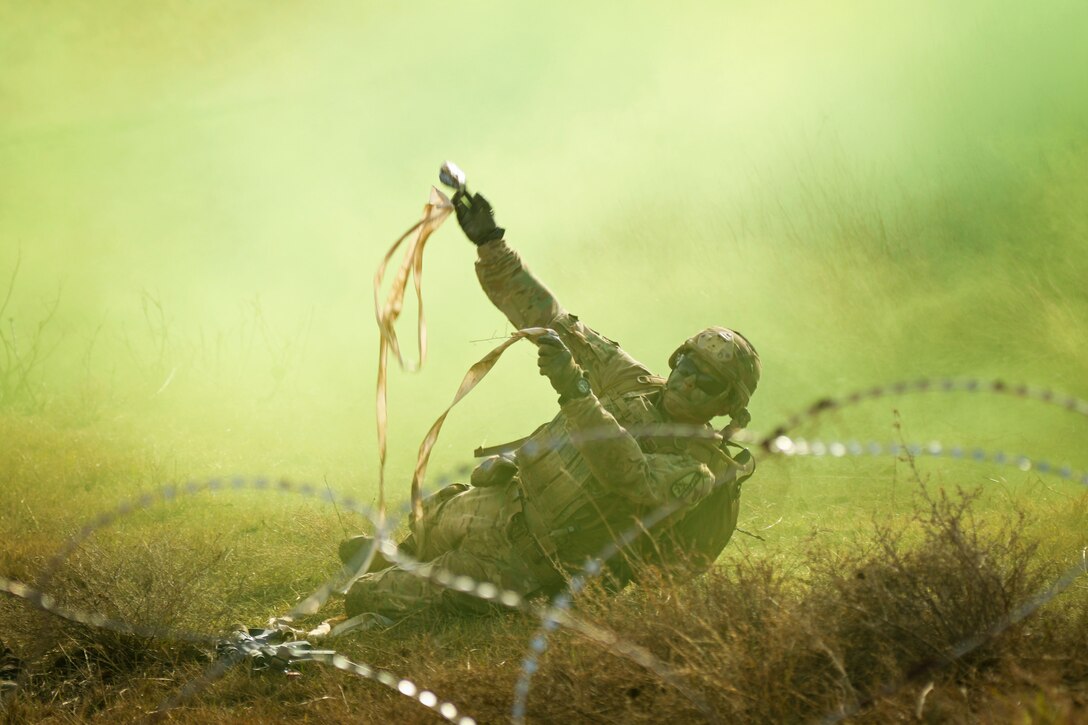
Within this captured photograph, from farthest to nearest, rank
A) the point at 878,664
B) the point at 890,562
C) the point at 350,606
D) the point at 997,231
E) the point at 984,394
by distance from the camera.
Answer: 1. the point at 997,231
2. the point at 984,394
3. the point at 350,606
4. the point at 890,562
5. the point at 878,664

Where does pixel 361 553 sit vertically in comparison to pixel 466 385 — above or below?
below

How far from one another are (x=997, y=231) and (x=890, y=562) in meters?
8.80

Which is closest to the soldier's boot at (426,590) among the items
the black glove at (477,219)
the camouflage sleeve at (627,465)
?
the camouflage sleeve at (627,465)

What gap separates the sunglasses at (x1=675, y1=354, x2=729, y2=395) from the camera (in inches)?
246

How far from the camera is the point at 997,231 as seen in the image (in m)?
13.1

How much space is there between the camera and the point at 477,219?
254 inches

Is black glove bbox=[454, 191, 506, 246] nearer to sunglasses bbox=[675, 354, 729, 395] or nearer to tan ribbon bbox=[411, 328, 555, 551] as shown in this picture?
tan ribbon bbox=[411, 328, 555, 551]

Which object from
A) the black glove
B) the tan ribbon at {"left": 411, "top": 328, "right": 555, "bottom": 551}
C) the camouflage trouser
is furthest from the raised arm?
the camouflage trouser

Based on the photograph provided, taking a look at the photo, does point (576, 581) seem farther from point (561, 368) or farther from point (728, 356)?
point (728, 356)

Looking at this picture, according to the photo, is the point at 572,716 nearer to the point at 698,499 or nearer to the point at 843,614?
the point at 843,614

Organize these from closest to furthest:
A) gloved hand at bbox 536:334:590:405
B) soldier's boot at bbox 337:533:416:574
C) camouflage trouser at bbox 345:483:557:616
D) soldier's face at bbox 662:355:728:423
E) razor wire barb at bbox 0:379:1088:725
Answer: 1. razor wire barb at bbox 0:379:1088:725
2. gloved hand at bbox 536:334:590:405
3. soldier's face at bbox 662:355:728:423
4. camouflage trouser at bbox 345:483:557:616
5. soldier's boot at bbox 337:533:416:574

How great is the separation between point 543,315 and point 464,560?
1.34 meters

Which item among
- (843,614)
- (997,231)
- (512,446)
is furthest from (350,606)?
(997,231)

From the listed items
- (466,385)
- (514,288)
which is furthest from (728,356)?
(466,385)
